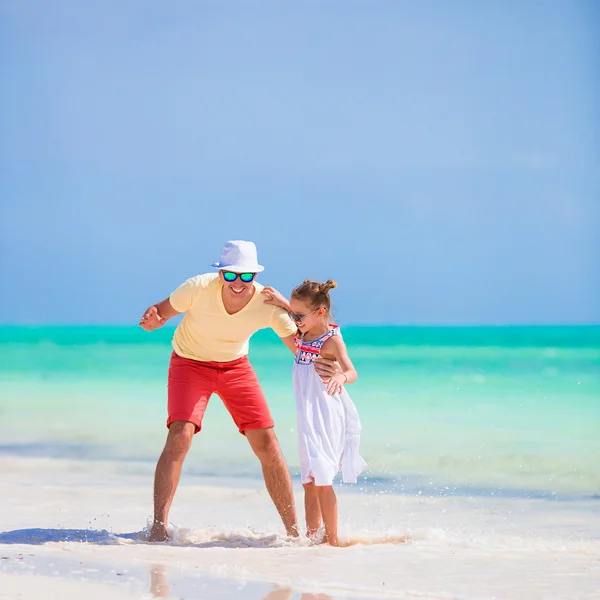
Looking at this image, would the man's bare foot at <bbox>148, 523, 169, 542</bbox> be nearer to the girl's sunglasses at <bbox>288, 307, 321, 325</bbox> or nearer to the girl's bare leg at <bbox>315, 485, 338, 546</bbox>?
the girl's bare leg at <bbox>315, 485, 338, 546</bbox>

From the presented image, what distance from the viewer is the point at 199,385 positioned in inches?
199

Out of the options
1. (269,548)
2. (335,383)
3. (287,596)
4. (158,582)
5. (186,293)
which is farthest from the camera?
(186,293)

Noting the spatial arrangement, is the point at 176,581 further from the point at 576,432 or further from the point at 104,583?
the point at 576,432

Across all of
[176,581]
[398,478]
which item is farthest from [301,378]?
[398,478]

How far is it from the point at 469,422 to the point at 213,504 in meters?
5.98

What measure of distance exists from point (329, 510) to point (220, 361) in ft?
2.88

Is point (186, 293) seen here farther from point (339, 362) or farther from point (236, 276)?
point (339, 362)

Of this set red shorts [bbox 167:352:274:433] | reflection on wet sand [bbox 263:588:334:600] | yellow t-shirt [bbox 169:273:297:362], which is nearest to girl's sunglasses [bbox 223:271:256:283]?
yellow t-shirt [bbox 169:273:297:362]

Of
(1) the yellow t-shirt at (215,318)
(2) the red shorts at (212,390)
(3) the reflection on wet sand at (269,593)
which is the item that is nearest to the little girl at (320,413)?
(1) the yellow t-shirt at (215,318)

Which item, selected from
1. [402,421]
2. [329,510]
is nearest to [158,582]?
[329,510]

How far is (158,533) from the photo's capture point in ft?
16.4

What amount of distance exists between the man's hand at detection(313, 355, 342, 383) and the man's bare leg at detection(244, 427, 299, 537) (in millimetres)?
525

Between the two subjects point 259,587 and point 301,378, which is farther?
point 301,378

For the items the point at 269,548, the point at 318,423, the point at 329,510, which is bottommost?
the point at 269,548
